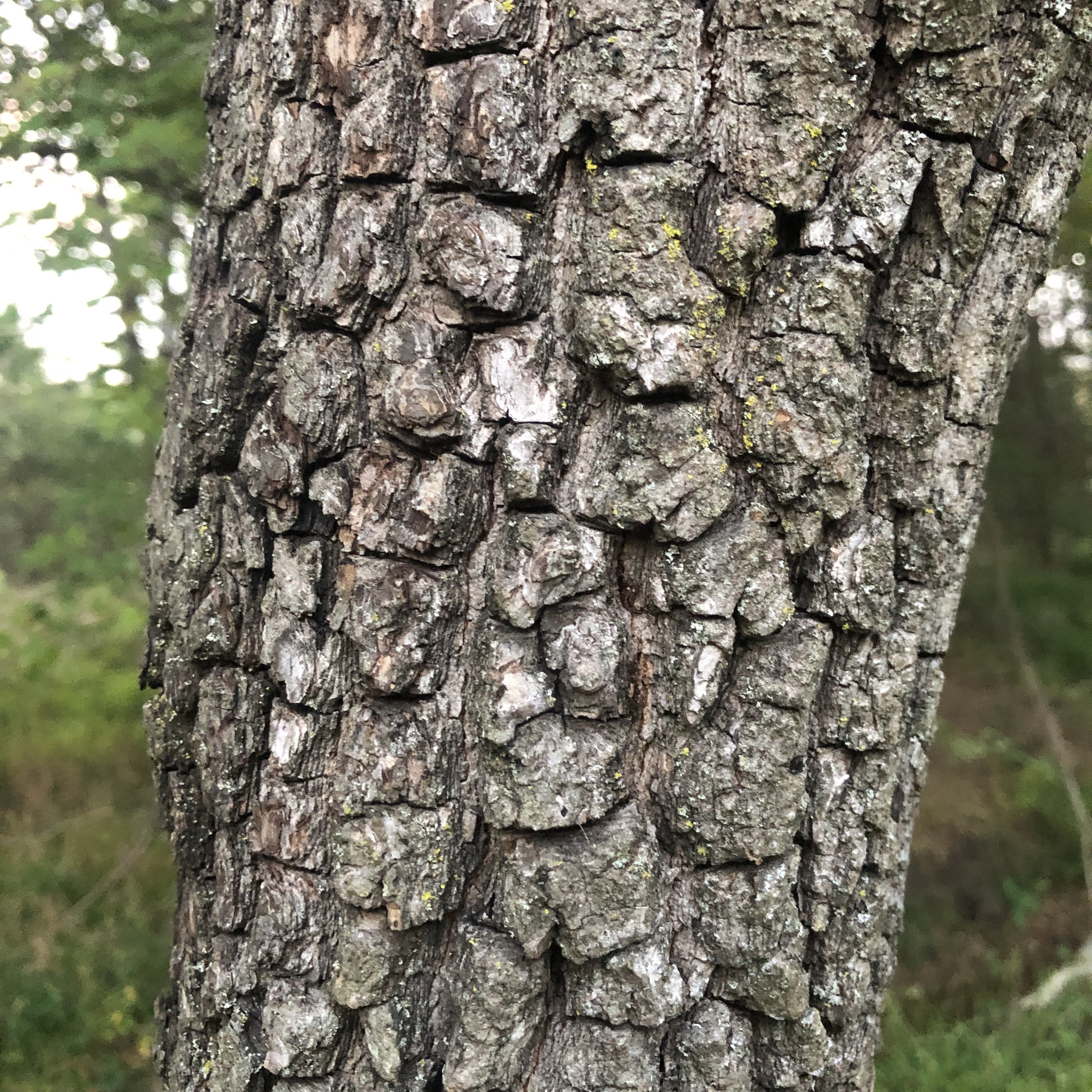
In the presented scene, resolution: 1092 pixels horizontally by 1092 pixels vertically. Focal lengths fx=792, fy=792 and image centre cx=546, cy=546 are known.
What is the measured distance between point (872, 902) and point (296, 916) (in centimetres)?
108

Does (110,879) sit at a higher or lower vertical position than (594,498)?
lower

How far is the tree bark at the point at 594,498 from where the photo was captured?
1248 mm

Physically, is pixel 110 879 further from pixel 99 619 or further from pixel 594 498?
pixel 594 498

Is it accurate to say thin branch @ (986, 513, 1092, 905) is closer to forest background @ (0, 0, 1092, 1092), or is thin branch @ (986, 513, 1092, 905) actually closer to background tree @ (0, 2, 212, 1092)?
forest background @ (0, 0, 1092, 1092)

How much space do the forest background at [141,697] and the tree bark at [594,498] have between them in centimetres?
213

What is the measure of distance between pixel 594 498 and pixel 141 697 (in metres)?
5.03

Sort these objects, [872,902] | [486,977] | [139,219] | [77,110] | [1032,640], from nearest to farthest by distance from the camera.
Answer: [486,977]
[872,902]
[77,110]
[139,219]
[1032,640]

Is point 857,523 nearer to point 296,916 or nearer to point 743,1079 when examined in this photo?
point 743,1079

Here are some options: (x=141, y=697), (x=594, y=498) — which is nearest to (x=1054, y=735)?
(x=594, y=498)

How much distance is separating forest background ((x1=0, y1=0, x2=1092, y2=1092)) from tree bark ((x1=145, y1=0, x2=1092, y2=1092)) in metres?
2.13

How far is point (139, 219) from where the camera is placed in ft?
15.7

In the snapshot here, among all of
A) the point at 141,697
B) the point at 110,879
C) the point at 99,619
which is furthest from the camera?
the point at 99,619

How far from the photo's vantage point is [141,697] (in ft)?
17.5

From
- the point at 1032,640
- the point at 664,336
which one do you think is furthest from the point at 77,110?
the point at 1032,640
